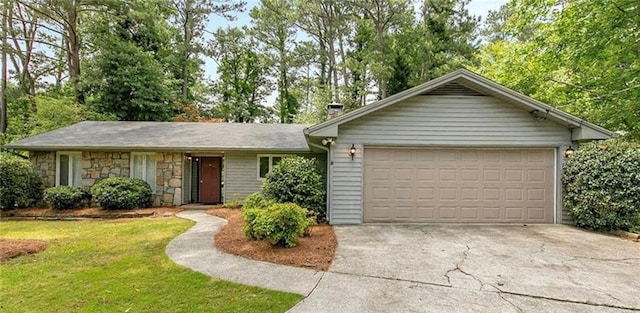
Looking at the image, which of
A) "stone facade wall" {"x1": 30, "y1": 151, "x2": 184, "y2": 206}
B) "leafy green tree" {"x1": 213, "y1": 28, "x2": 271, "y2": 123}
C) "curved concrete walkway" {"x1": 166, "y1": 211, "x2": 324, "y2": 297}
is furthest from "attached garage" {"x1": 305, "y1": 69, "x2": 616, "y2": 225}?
"leafy green tree" {"x1": 213, "y1": 28, "x2": 271, "y2": 123}

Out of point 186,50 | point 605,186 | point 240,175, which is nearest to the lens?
point 605,186

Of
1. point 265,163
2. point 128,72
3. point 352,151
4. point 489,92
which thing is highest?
point 128,72

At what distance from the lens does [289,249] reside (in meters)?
5.77

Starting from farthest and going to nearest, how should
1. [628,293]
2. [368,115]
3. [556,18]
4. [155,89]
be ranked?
[155,89]
[556,18]
[368,115]
[628,293]

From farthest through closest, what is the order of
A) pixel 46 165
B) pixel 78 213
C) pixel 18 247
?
pixel 46 165
pixel 78 213
pixel 18 247

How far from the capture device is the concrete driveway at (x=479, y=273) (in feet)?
12.1

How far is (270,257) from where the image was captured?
5.37 metres

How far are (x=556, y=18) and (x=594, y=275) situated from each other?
33.6ft

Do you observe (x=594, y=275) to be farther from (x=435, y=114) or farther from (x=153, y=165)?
(x=153, y=165)

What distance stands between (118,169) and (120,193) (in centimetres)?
151

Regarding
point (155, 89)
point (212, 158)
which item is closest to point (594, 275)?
point (212, 158)

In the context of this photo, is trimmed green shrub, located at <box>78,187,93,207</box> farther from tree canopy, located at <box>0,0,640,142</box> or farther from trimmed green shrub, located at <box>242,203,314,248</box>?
trimmed green shrub, located at <box>242,203,314,248</box>

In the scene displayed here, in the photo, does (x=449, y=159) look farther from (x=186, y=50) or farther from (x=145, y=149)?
(x=186, y=50)

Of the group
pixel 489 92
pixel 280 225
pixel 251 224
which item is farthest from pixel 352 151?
pixel 489 92
